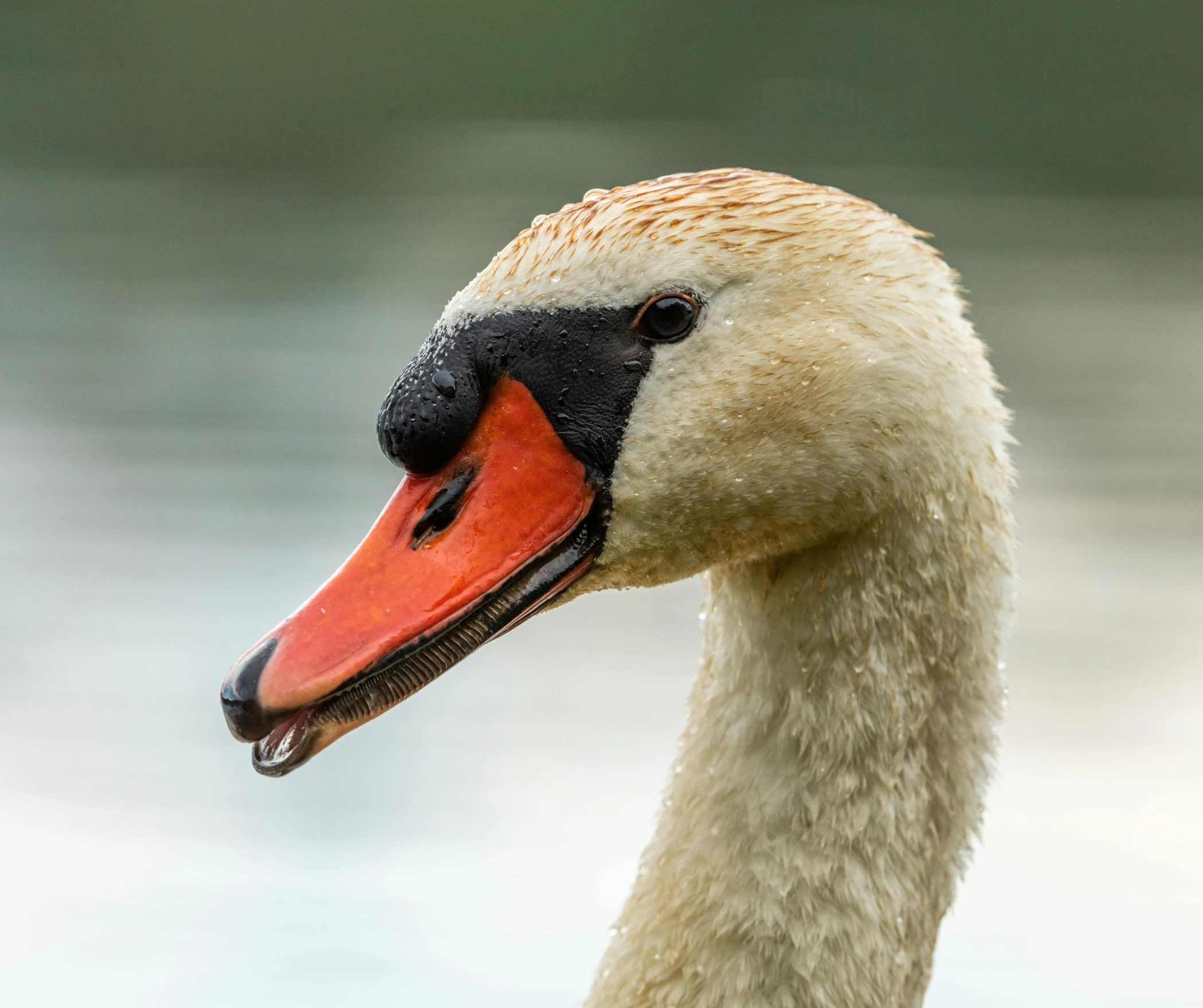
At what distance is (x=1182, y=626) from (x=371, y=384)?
4.68m

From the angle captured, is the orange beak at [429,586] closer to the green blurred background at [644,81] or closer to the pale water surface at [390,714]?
the pale water surface at [390,714]

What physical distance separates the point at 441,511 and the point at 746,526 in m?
0.40

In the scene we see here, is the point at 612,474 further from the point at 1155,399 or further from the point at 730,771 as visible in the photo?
the point at 1155,399

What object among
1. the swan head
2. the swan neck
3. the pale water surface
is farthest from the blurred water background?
the swan head

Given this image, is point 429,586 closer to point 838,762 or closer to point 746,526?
point 746,526

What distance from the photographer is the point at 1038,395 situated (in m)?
9.78

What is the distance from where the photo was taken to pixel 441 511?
7.12 feet

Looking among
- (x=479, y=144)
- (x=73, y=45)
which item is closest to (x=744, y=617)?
(x=479, y=144)

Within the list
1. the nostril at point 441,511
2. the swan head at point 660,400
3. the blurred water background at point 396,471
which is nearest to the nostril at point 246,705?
the swan head at point 660,400

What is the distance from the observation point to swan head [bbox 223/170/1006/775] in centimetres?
216

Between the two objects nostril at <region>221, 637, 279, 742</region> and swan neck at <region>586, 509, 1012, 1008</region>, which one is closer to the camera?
nostril at <region>221, 637, 279, 742</region>

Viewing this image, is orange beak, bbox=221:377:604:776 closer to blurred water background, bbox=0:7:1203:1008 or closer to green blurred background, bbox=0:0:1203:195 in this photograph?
blurred water background, bbox=0:7:1203:1008

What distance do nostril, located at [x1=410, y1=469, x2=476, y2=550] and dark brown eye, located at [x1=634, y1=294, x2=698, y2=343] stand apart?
287 mm

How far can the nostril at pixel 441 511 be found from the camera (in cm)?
216
